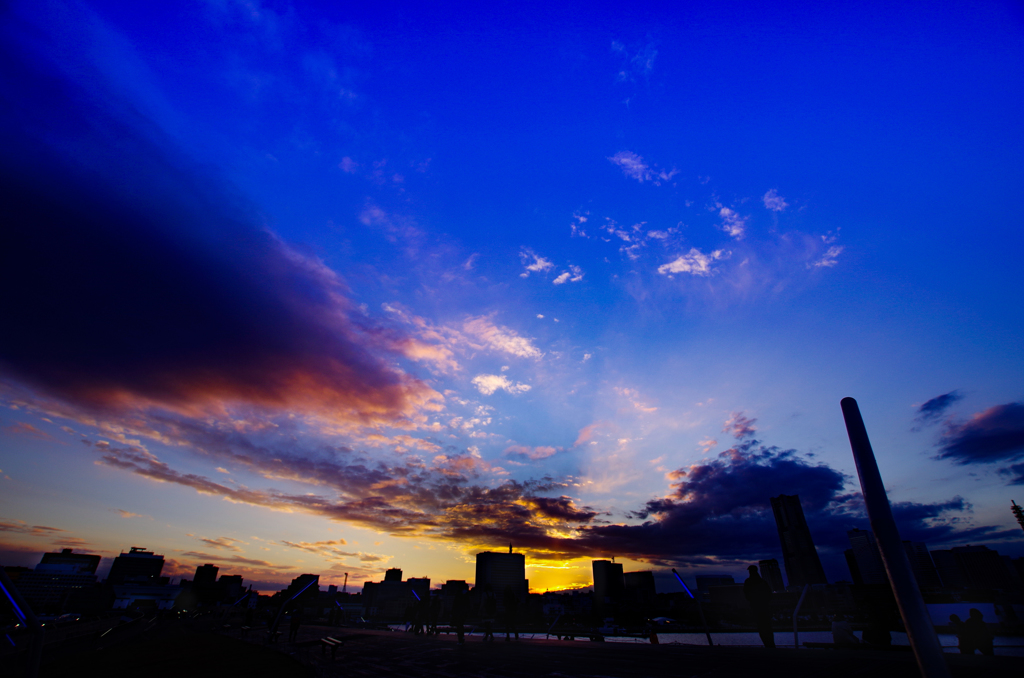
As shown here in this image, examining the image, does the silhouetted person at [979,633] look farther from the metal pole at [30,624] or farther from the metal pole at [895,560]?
the metal pole at [30,624]

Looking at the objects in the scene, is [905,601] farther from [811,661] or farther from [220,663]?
[220,663]

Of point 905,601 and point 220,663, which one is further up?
point 905,601

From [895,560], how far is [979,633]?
1781 cm

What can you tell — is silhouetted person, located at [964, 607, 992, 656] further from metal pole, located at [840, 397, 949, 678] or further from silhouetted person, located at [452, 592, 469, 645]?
silhouetted person, located at [452, 592, 469, 645]

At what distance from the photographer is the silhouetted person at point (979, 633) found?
48.8 feet

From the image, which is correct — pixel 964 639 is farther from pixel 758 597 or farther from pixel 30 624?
pixel 30 624

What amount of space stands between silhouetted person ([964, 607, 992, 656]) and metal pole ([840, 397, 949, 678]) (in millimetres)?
16162

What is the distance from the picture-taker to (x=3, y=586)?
6.33 meters

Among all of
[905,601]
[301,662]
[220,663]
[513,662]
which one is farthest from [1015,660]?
[220,663]

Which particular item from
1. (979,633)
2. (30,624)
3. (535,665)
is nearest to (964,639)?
(979,633)

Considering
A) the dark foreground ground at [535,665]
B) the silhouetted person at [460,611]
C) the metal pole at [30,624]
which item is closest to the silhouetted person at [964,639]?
the dark foreground ground at [535,665]

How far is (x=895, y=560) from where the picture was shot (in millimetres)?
5191

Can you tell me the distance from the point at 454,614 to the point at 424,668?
1339cm

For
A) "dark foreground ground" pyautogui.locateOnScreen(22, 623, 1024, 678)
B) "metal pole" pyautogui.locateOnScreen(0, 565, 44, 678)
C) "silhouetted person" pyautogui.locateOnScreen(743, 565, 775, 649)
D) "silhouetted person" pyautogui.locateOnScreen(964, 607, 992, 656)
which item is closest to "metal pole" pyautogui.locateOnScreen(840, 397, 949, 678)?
"dark foreground ground" pyautogui.locateOnScreen(22, 623, 1024, 678)
